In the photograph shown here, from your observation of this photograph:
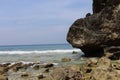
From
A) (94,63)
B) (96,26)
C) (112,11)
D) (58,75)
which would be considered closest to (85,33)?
(96,26)

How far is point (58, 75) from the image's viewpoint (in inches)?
783

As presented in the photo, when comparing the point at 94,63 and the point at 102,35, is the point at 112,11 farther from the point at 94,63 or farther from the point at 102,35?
the point at 94,63

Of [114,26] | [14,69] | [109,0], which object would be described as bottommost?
[14,69]

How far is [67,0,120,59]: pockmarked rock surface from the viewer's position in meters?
37.2

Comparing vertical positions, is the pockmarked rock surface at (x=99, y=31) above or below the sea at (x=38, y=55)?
above

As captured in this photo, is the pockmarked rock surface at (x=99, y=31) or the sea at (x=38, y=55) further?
the sea at (x=38, y=55)

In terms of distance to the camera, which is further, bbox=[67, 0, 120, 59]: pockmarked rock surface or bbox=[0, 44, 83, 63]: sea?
bbox=[0, 44, 83, 63]: sea

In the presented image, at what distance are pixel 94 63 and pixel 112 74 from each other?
28.9ft

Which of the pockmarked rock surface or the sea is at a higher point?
the pockmarked rock surface

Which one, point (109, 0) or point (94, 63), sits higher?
point (109, 0)

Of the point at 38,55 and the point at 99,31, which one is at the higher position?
the point at 99,31

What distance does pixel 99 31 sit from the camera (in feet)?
126

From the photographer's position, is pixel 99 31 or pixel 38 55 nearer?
pixel 99 31

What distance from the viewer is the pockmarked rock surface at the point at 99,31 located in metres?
37.2
